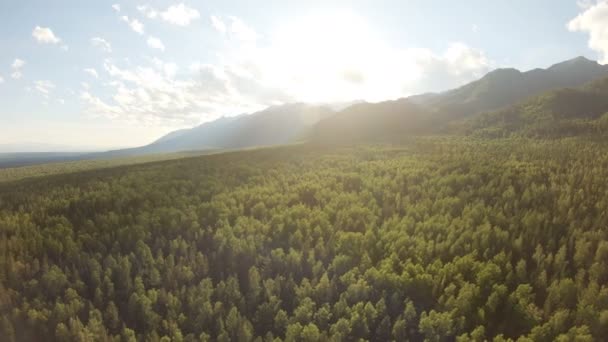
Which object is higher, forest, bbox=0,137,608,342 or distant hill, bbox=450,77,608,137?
distant hill, bbox=450,77,608,137

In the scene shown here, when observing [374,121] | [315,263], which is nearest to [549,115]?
[374,121]

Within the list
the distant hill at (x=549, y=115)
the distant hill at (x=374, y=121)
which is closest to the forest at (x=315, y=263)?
the distant hill at (x=549, y=115)

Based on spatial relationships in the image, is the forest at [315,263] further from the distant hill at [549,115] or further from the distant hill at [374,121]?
the distant hill at [374,121]

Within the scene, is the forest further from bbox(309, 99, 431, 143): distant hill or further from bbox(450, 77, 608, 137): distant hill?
bbox(309, 99, 431, 143): distant hill

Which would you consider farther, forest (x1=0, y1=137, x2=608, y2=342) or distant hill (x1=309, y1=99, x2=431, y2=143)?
distant hill (x1=309, y1=99, x2=431, y2=143)

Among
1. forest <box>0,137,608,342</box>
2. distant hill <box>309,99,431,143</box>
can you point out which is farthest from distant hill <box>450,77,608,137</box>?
forest <box>0,137,608,342</box>
